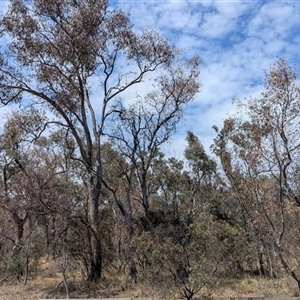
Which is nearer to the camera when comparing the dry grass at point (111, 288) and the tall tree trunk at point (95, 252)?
the dry grass at point (111, 288)

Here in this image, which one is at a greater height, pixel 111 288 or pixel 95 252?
pixel 95 252

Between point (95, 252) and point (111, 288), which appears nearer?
point (111, 288)

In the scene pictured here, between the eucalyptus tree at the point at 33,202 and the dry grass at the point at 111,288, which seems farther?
the eucalyptus tree at the point at 33,202

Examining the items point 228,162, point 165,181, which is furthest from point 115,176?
point 165,181

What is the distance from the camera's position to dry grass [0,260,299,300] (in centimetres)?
1005

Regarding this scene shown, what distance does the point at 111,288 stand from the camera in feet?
41.9

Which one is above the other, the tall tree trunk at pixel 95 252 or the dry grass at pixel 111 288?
the tall tree trunk at pixel 95 252

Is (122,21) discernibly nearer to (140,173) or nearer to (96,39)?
(96,39)

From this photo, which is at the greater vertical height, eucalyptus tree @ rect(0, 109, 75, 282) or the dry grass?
eucalyptus tree @ rect(0, 109, 75, 282)

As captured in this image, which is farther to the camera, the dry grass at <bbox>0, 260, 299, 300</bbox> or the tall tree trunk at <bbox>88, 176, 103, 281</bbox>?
the tall tree trunk at <bbox>88, 176, 103, 281</bbox>

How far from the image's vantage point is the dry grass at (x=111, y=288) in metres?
10.0

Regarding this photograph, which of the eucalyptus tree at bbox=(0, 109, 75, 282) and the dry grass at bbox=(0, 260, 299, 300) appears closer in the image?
the dry grass at bbox=(0, 260, 299, 300)

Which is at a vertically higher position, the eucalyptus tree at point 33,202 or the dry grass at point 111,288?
the eucalyptus tree at point 33,202

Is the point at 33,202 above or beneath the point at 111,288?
above
